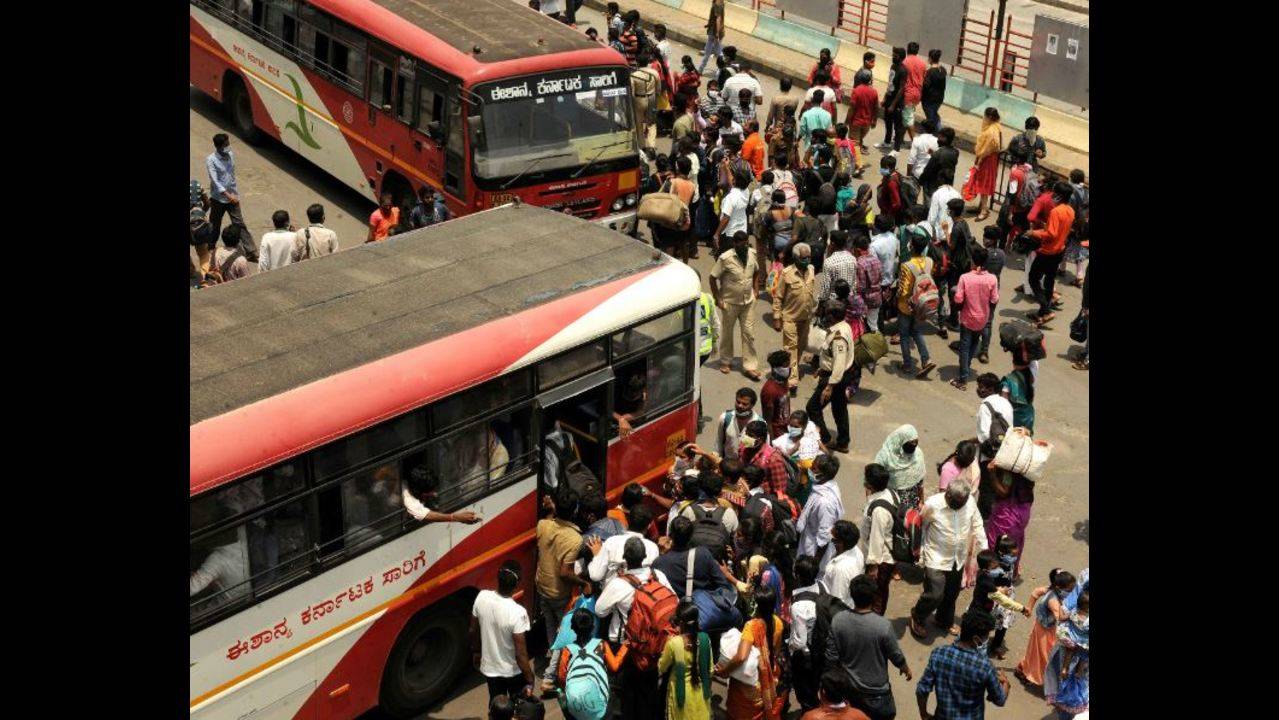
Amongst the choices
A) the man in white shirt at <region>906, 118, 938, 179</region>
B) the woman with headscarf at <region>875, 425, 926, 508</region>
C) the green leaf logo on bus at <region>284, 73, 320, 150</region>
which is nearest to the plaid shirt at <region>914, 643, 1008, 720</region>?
the woman with headscarf at <region>875, 425, 926, 508</region>

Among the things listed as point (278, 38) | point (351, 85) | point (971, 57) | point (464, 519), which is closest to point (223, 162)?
point (351, 85)

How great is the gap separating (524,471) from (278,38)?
10.2 metres

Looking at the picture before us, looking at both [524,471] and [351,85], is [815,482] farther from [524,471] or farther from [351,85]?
[351,85]

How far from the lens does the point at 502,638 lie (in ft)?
31.0

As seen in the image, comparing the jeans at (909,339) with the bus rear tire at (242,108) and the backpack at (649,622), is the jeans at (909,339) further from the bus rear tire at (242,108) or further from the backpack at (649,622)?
the bus rear tire at (242,108)

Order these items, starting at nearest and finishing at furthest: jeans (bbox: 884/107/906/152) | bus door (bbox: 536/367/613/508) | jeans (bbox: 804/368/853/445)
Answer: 1. bus door (bbox: 536/367/613/508)
2. jeans (bbox: 804/368/853/445)
3. jeans (bbox: 884/107/906/152)

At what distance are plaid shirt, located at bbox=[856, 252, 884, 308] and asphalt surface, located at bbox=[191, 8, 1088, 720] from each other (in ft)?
4.09

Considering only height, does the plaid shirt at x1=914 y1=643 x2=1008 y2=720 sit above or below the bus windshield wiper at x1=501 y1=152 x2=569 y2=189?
below

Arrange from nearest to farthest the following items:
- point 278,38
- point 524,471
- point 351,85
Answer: point 524,471
point 351,85
point 278,38

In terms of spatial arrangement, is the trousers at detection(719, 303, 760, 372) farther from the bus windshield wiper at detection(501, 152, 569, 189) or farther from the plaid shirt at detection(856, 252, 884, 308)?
the bus windshield wiper at detection(501, 152, 569, 189)

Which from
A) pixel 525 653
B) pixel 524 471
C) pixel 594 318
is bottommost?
pixel 525 653

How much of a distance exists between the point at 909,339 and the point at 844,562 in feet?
18.8

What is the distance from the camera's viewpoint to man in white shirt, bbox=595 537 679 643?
9344 millimetres

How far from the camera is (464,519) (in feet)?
32.7
